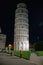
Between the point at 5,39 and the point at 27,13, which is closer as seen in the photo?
the point at 27,13

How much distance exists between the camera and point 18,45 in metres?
120

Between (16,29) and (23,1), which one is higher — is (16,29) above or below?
below

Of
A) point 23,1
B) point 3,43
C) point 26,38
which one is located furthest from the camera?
point 3,43

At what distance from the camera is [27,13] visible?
12381 centimetres

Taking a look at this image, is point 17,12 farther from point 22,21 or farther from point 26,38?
point 26,38

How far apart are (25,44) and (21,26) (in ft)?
36.8

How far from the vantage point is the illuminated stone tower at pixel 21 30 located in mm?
119137

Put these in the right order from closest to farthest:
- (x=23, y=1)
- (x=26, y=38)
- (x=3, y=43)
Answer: (x=26, y=38), (x=23, y=1), (x=3, y=43)

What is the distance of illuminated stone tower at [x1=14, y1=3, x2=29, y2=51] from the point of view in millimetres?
119137

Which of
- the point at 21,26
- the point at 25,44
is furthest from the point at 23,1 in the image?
the point at 25,44

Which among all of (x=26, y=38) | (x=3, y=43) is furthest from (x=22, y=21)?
(x=3, y=43)

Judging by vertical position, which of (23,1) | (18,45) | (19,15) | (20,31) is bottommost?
(18,45)

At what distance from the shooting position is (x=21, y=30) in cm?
11981

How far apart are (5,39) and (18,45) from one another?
41389 millimetres
